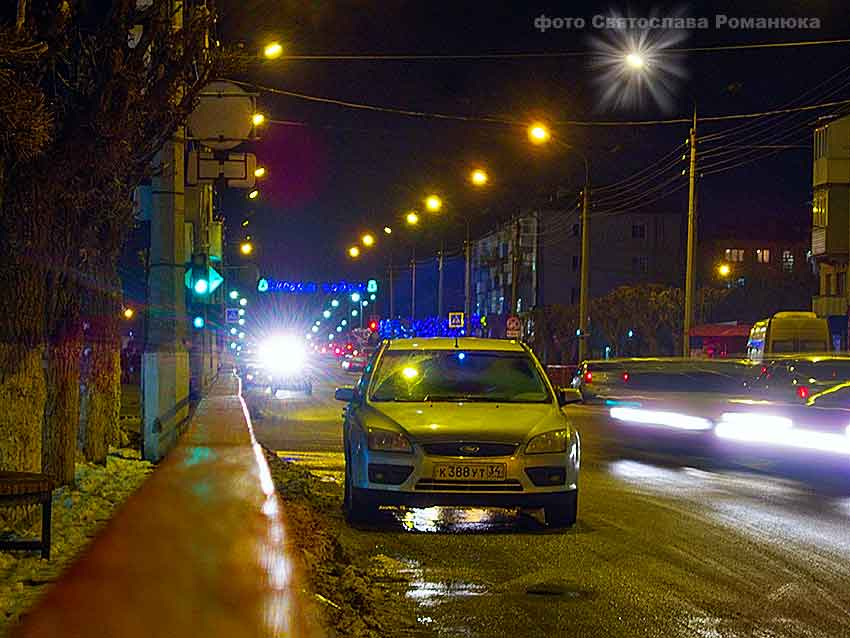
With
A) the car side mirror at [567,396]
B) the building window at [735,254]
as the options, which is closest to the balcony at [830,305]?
the building window at [735,254]

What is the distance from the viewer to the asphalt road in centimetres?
782

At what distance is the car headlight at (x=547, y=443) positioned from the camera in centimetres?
1109

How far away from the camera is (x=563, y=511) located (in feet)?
37.1

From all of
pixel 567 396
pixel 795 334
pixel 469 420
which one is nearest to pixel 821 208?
pixel 795 334

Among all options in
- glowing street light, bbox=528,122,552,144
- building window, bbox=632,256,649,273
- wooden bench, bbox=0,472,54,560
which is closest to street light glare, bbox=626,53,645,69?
glowing street light, bbox=528,122,552,144

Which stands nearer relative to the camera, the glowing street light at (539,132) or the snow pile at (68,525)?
the snow pile at (68,525)

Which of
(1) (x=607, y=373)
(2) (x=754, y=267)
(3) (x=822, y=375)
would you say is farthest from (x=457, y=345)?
(2) (x=754, y=267)

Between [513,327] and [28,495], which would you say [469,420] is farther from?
[513,327]

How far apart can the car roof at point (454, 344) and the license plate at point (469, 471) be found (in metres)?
2.13

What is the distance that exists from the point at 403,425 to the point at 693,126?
2839cm

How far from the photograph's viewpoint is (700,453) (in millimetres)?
20125

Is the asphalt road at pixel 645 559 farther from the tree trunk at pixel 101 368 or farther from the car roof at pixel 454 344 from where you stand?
the tree trunk at pixel 101 368

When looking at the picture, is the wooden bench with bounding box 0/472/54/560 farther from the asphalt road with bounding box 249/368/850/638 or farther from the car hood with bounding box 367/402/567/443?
the car hood with bounding box 367/402/567/443

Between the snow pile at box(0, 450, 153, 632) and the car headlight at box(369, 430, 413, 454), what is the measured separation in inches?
93.0
